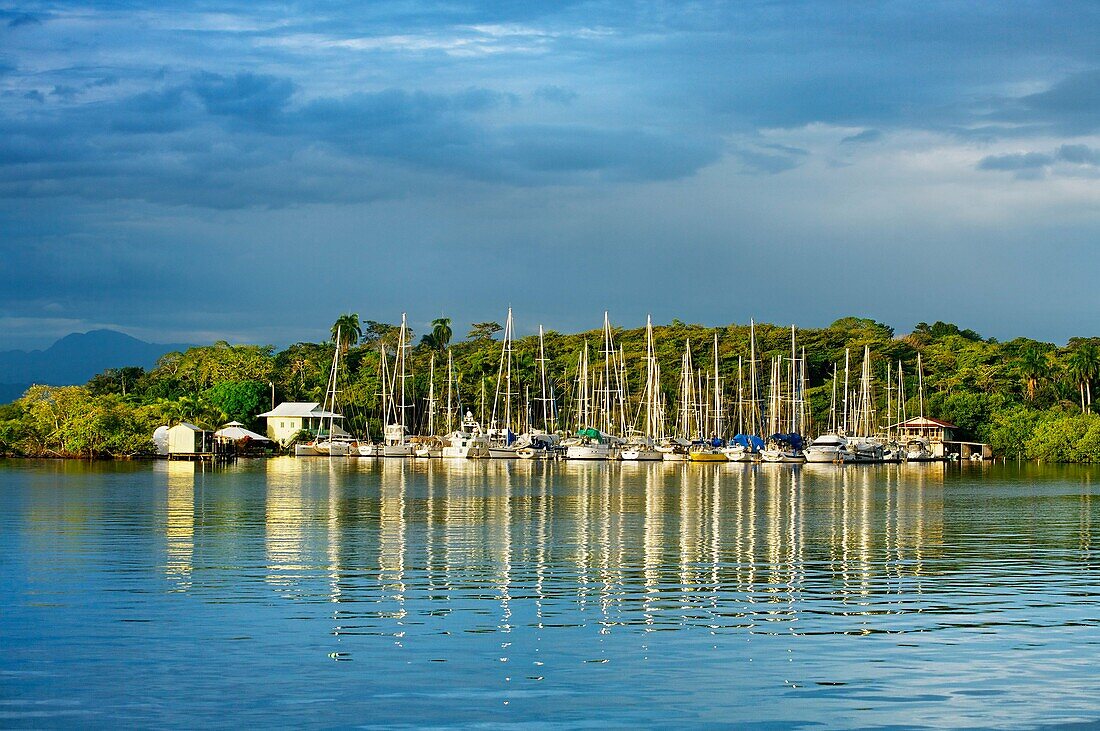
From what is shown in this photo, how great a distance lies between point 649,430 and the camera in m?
114

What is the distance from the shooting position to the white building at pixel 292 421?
124312mm

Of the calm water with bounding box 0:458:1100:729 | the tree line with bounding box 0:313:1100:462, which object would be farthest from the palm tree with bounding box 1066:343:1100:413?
the calm water with bounding box 0:458:1100:729

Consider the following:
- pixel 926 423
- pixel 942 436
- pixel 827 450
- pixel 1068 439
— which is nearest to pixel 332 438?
pixel 827 450

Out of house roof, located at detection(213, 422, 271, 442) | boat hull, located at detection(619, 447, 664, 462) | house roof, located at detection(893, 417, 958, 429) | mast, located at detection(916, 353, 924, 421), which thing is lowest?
boat hull, located at detection(619, 447, 664, 462)

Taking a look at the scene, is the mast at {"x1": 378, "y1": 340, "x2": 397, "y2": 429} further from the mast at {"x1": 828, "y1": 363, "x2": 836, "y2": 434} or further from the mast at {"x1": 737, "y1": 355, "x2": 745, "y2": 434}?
the mast at {"x1": 828, "y1": 363, "x2": 836, "y2": 434}

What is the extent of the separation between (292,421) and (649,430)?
35.3 m

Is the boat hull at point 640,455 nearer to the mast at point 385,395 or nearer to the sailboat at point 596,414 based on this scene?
the sailboat at point 596,414

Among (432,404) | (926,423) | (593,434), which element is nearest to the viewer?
(593,434)

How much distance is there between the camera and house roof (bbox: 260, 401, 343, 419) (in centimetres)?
12494

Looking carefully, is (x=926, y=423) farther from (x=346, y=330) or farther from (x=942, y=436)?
(x=346, y=330)

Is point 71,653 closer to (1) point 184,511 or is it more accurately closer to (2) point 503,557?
(2) point 503,557

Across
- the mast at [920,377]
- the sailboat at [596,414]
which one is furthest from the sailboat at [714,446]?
the mast at [920,377]

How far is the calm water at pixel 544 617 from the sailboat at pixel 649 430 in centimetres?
5857

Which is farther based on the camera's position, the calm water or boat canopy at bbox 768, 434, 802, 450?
boat canopy at bbox 768, 434, 802, 450
